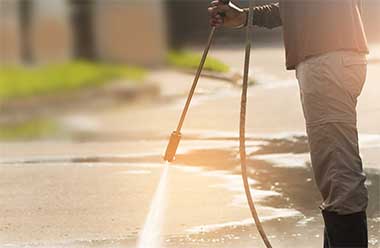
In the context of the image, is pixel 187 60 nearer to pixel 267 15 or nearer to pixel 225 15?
pixel 225 15

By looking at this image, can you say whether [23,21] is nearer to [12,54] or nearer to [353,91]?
[12,54]

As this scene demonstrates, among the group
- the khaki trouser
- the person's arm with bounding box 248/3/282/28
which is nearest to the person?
the khaki trouser

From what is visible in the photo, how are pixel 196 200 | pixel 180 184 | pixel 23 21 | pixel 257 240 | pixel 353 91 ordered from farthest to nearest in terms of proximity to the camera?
pixel 180 184
pixel 196 200
pixel 257 240
pixel 353 91
pixel 23 21

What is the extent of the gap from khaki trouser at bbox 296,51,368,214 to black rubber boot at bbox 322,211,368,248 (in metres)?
0.03

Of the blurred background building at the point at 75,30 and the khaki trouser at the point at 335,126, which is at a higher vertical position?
the blurred background building at the point at 75,30

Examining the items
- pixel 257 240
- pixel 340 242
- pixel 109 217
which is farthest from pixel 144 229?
pixel 340 242

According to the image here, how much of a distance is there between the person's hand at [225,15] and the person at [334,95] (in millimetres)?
283

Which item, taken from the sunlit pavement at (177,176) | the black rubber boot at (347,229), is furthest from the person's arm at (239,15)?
the black rubber boot at (347,229)

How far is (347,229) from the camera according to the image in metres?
2.95

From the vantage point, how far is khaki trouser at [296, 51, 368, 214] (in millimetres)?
2869

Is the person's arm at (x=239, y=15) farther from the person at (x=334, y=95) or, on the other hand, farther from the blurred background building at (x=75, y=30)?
the blurred background building at (x=75, y=30)

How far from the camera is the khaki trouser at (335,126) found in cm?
287

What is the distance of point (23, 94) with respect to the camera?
2646mm

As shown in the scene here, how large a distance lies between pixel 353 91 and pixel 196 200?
206 cm
